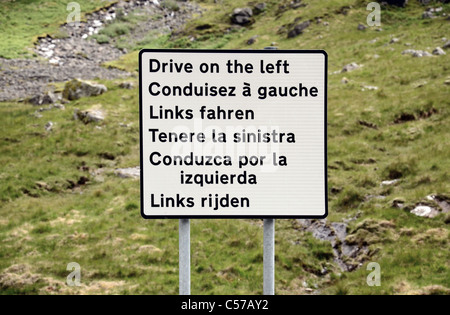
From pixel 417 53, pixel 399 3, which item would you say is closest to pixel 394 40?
pixel 417 53

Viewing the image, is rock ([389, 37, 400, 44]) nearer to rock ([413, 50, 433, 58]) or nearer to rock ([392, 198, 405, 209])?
rock ([413, 50, 433, 58])

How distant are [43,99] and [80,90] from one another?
369 cm

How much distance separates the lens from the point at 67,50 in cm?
7381

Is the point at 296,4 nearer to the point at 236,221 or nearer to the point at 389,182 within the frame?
the point at 389,182

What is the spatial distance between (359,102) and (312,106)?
2882 cm

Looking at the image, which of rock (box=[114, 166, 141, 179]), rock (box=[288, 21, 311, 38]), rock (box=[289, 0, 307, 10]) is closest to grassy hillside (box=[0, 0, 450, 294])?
rock (box=[114, 166, 141, 179])

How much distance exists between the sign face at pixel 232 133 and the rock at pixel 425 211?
12.5 m

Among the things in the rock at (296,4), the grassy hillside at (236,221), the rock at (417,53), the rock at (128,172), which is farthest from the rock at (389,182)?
the rock at (296,4)

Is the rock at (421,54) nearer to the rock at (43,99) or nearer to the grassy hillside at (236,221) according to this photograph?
the grassy hillside at (236,221)

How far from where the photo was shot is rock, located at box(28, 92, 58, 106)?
4156cm

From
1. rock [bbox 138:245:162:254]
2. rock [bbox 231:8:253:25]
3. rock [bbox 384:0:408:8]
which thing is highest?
rock [bbox 231:8:253:25]

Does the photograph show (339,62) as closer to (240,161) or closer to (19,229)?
(19,229)

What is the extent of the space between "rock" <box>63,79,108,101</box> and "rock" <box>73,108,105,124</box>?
243 inches

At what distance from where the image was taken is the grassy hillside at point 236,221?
1356 centimetres
